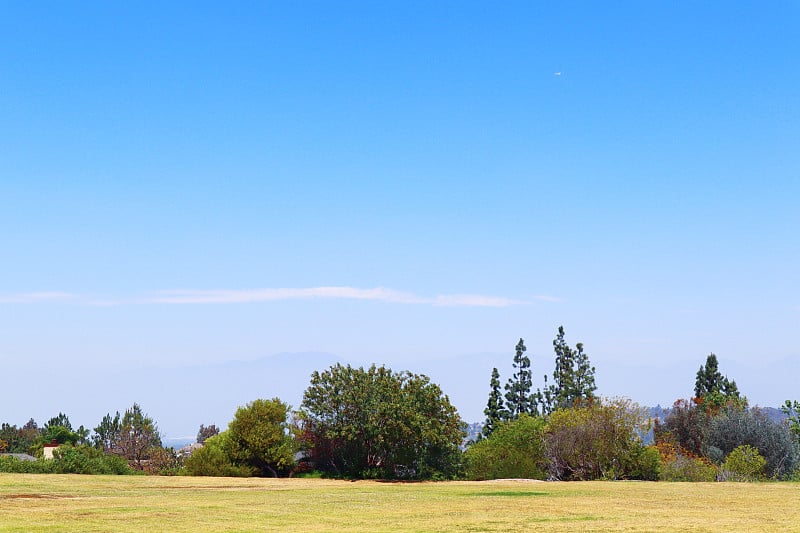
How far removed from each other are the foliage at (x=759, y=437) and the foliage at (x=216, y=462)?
36.7 meters

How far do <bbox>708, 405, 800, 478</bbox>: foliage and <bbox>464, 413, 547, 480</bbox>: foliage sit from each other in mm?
18803

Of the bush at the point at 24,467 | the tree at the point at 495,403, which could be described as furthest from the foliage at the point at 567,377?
the bush at the point at 24,467

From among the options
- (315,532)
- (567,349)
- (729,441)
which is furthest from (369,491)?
(567,349)

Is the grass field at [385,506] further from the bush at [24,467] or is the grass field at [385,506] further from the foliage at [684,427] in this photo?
the foliage at [684,427]

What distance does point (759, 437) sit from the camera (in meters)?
66.4

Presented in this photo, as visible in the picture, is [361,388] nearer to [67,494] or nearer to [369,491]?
[369,491]

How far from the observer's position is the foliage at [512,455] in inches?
2003

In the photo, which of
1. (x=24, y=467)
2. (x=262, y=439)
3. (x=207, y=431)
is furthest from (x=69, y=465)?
(x=207, y=431)

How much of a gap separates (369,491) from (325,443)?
1382cm

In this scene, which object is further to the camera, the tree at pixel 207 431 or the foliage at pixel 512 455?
the tree at pixel 207 431

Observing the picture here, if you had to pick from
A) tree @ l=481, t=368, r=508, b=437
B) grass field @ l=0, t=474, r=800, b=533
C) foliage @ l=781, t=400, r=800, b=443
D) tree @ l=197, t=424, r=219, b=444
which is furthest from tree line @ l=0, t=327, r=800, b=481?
tree @ l=197, t=424, r=219, b=444

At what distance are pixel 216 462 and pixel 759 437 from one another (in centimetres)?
4134

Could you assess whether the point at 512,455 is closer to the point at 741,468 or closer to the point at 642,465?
the point at 642,465

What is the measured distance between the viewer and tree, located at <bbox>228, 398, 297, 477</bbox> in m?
49.6
